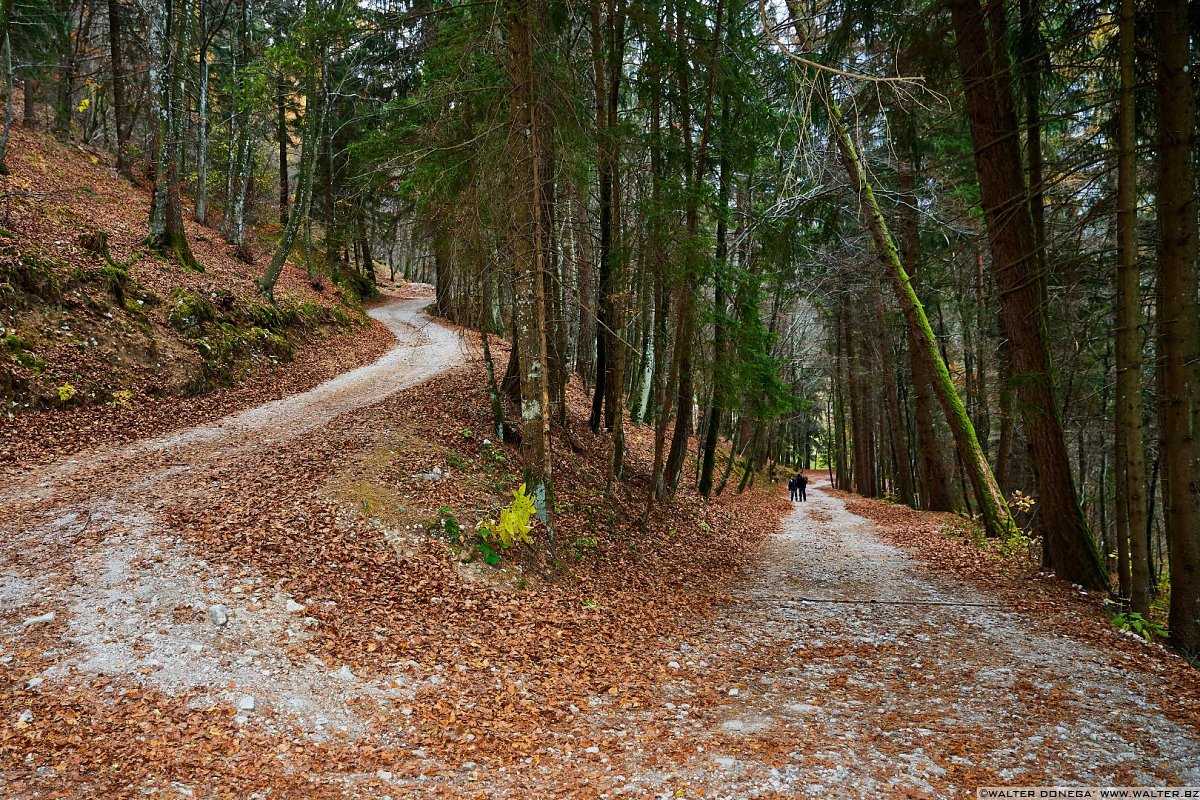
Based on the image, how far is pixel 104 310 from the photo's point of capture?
1088 centimetres

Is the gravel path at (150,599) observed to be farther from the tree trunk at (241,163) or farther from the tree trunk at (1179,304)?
the tree trunk at (241,163)

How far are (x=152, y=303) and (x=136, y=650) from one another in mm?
9978

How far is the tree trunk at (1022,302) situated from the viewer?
7.64 m

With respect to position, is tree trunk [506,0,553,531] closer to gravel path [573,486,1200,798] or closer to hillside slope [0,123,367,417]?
gravel path [573,486,1200,798]

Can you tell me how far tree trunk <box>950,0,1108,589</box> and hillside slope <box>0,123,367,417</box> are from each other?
531 inches

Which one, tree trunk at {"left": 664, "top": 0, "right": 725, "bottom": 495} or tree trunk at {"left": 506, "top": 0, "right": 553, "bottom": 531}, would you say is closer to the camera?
tree trunk at {"left": 506, "top": 0, "right": 553, "bottom": 531}

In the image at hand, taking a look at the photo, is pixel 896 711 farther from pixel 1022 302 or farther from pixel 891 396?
pixel 891 396

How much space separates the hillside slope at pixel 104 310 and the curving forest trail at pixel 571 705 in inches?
105

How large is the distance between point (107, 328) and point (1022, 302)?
47.7 feet

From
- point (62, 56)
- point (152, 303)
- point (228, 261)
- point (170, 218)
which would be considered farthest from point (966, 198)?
point (62, 56)

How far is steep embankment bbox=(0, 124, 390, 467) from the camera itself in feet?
29.6

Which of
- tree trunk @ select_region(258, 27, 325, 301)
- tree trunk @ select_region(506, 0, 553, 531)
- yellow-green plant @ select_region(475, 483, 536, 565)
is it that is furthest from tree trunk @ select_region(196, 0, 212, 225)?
yellow-green plant @ select_region(475, 483, 536, 565)

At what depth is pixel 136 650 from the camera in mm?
4598

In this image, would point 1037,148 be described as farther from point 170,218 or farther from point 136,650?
point 170,218
